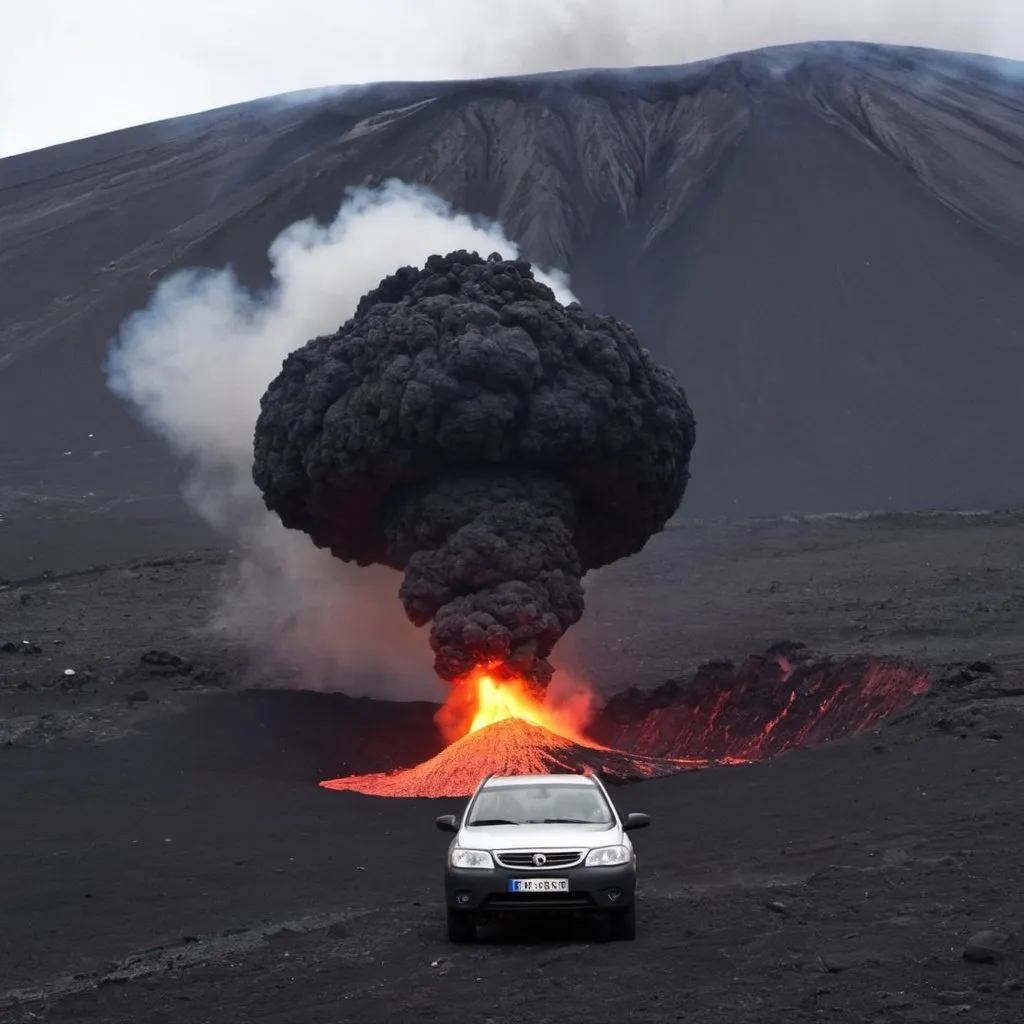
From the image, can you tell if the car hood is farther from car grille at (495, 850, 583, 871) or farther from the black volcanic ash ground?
the black volcanic ash ground

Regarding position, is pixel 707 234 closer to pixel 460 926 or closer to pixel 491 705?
pixel 491 705

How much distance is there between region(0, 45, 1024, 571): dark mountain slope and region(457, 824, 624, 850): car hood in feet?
146

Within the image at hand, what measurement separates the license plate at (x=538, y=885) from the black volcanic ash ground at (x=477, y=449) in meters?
11.2

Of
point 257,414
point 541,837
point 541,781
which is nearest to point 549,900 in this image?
point 541,837

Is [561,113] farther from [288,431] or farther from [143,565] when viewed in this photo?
[288,431]

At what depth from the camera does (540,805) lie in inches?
563

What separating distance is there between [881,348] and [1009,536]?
22.6 metres

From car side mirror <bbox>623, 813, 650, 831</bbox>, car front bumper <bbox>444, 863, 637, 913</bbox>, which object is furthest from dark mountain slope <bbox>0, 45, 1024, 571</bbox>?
car front bumper <bbox>444, 863, 637, 913</bbox>

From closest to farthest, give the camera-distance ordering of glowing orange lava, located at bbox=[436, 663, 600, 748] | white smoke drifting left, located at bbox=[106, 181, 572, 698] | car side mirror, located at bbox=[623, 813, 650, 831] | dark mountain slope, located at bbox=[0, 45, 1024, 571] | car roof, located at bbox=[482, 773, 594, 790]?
car side mirror, located at bbox=[623, 813, 650, 831] < car roof, located at bbox=[482, 773, 594, 790] < glowing orange lava, located at bbox=[436, 663, 600, 748] < white smoke drifting left, located at bbox=[106, 181, 572, 698] < dark mountain slope, located at bbox=[0, 45, 1024, 571]

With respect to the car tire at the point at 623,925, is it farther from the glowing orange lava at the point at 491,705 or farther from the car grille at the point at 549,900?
the glowing orange lava at the point at 491,705

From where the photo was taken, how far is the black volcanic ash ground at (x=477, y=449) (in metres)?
25.4

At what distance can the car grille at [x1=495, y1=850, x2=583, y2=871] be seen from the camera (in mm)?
13359

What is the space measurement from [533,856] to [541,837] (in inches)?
8.8

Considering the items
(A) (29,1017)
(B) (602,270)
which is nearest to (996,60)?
(B) (602,270)
